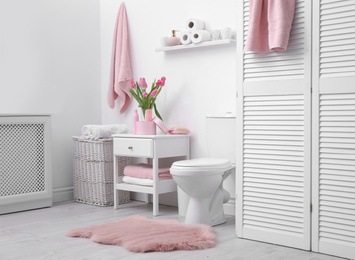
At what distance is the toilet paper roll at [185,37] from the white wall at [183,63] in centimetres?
13

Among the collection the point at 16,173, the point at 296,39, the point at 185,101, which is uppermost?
the point at 296,39

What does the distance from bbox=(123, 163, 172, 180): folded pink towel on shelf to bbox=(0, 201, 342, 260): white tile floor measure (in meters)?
0.29

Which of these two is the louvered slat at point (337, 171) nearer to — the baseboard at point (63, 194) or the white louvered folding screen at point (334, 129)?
the white louvered folding screen at point (334, 129)

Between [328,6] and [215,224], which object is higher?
[328,6]

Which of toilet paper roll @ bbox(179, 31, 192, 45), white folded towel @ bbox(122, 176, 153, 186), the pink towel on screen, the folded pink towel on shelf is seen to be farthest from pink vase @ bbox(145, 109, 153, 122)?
the pink towel on screen

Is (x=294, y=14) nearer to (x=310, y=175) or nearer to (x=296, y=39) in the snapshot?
(x=296, y=39)

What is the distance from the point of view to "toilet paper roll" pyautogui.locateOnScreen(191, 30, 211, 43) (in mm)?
3705

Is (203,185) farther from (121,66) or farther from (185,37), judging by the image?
(121,66)

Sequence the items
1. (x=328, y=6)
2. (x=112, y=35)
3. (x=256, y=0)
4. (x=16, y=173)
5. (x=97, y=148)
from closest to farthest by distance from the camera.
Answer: (x=328, y=6) → (x=256, y=0) → (x=16, y=173) → (x=97, y=148) → (x=112, y=35)

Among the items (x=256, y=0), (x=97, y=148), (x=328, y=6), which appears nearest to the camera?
(x=328, y=6)

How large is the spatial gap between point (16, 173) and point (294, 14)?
2383 millimetres

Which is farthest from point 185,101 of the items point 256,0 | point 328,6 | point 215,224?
point 328,6

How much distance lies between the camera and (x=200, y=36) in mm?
3709

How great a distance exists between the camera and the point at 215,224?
3344 mm
